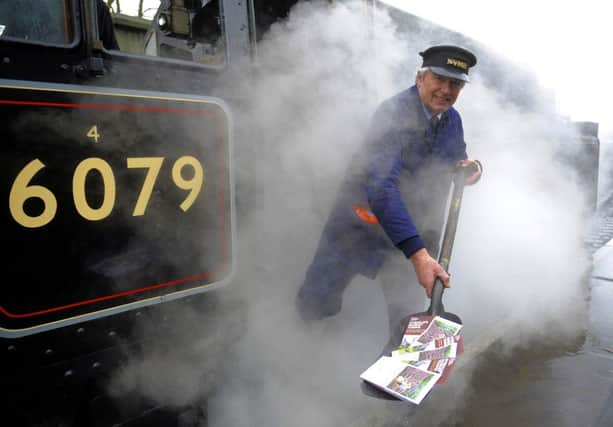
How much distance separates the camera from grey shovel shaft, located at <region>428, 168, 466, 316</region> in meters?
2.07

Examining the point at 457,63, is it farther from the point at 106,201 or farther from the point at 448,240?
the point at 106,201

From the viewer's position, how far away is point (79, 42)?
148 cm

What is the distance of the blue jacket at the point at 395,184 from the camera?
2.09 meters

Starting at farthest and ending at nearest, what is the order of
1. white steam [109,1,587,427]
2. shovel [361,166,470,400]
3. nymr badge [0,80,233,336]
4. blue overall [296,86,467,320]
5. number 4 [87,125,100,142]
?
1. blue overall [296,86,467,320]
2. white steam [109,1,587,427]
3. shovel [361,166,470,400]
4. number 4 [87,125,100,142]
5. nymr badge [0,80,233,336]

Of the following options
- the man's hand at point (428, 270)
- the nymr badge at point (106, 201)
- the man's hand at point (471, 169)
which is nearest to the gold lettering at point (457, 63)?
the man's hand at point (471, 169)

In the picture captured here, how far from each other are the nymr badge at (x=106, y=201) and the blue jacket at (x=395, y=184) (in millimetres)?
643

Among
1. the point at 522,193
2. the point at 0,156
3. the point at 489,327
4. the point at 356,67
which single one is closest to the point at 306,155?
the point at 356,67

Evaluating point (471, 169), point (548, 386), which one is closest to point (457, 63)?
point (471, 169)

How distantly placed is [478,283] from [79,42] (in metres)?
3.46

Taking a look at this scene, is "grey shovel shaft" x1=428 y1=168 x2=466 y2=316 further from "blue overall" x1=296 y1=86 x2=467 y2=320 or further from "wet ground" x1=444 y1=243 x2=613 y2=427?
"wet ground" x1=444 y1=243 x2=613 y2=427

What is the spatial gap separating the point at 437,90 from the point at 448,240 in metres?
0.68

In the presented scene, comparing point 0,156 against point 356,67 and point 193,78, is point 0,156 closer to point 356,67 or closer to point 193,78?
point 193,78

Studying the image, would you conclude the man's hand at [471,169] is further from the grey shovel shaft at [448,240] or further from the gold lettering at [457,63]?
the gold lettering at [457,63]

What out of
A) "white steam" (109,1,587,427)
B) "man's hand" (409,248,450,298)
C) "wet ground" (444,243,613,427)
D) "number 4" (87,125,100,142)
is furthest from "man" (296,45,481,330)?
"number 4" (87,125,100,142)
